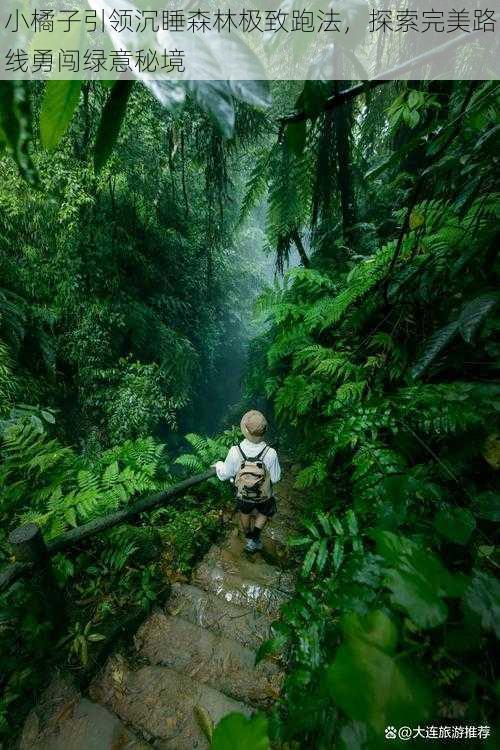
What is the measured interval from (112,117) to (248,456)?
258cm

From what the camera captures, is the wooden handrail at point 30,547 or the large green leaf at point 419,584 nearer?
the large green leaf at point 419,584

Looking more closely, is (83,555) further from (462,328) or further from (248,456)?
(462,328)

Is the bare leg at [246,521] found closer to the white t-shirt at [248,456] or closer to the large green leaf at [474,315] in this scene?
the white t-shirt at [248,456]

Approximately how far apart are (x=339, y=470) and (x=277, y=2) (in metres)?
2.92

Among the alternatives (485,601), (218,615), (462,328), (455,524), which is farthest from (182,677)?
(462,328)

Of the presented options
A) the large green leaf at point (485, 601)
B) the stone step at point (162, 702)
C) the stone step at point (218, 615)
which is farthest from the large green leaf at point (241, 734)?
the stone step at point (218, 615)

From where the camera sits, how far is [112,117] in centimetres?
42

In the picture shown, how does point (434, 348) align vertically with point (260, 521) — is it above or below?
above

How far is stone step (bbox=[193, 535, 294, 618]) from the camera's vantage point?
263 cm

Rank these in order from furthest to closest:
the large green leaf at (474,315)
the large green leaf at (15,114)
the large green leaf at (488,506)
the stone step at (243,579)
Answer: the stone step at (243,579), the large green leaf at (474,315), the large green leaf at (488,506), the large green leaf at (15,114)

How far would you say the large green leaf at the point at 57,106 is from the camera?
1.30ft

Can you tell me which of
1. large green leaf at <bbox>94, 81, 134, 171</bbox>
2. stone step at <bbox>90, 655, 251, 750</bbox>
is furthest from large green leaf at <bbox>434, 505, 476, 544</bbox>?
stone step at <bbox>90, 655, 251, 750</bbox>

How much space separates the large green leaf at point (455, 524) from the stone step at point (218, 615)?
1.97m

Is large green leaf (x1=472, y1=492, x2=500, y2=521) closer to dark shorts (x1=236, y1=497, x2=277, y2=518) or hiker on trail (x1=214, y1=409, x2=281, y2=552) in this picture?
hiker on trail (x1=214, y1=409, x2=281, y2=552)
